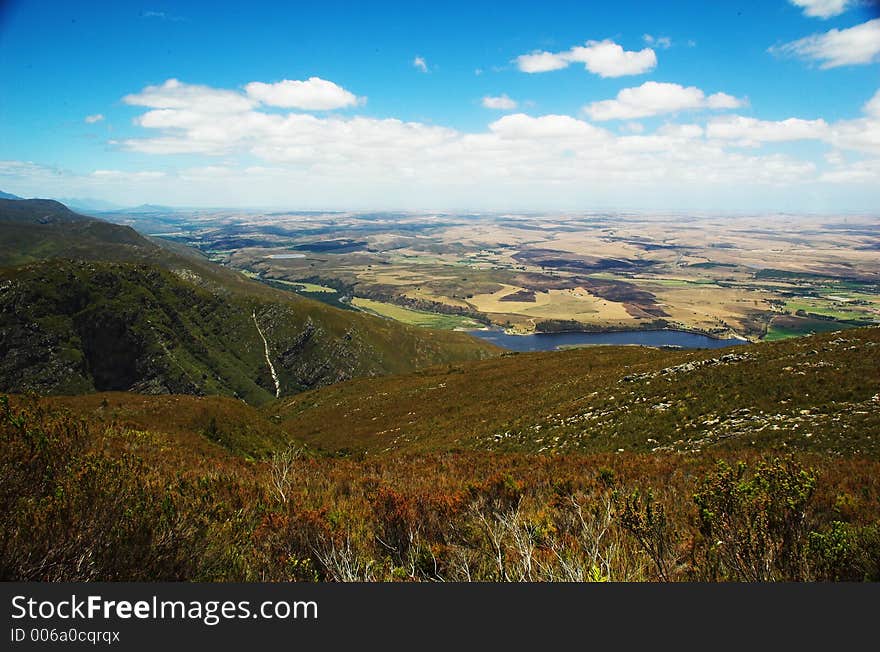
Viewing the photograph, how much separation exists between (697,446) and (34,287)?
19677cm

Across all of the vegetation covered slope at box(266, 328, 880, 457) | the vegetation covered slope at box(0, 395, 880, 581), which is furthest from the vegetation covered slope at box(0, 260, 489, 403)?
the vegetation covered slope at box(0, 395, 880, 581)

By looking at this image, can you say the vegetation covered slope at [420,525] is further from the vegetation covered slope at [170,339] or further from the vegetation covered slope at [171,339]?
the vegetation covered slope at [170,339]

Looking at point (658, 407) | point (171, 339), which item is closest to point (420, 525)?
point (658, 407)

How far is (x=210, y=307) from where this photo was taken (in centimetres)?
17612

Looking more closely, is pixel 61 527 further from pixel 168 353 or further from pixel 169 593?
pixel 168 353

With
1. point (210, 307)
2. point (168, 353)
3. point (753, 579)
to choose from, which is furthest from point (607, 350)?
point (210, 307)

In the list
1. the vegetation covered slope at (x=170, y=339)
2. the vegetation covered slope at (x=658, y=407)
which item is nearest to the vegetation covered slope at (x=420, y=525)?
the vegetation covered slope at (x=658, y=407)

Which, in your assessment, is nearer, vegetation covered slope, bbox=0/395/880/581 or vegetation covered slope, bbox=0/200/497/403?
vegetation covered slope, bbox=0/395/880/581

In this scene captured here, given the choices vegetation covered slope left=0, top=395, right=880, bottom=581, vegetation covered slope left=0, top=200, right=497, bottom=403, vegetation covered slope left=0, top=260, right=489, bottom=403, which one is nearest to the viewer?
vegetation covered slope left=0, top=395, right=880, bottom=581

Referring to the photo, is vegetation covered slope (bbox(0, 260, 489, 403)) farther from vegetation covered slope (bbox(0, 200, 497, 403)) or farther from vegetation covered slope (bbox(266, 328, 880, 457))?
vegetation covered slope (bbox(266, 328, 880, 457))

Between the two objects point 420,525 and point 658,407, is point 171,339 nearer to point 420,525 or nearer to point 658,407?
point 658,407

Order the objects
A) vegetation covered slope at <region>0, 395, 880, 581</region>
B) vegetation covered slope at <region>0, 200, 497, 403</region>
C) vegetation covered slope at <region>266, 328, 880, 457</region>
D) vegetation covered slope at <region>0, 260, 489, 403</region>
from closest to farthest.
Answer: vegetation covered slope at <region>0, 395, 880, 581</region> < vegetation covered slope at <region>266, 328, 880, 457</region> < vegetation covered slope at <region>0, 260, 489, 403</region> < vegetation covered slope at <region>0, 200, 497, 403</region>

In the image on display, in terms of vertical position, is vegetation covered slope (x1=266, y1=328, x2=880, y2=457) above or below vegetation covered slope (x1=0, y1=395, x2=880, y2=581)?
below

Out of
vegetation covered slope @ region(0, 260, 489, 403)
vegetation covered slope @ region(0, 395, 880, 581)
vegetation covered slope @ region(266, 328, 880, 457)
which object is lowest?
vegetation covered slope @ region(0, 260, 489, 403)
